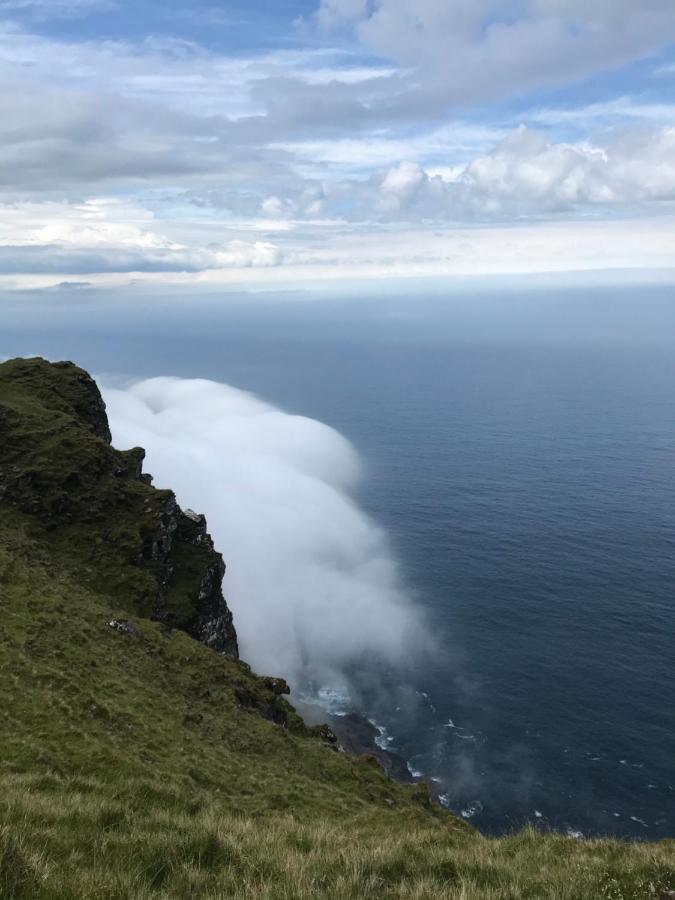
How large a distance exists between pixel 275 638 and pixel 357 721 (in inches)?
1210

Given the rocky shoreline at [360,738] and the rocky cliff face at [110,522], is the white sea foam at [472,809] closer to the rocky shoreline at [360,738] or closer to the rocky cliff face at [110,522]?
the rocky shoreline at [360,738]

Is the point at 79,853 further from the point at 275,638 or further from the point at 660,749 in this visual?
the point at 275,638

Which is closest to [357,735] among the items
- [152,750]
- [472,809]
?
[472,809]

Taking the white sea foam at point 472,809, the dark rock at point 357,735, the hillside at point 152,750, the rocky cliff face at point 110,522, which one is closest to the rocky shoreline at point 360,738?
the dark rock at point 357,735

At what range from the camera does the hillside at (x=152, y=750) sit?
965cm

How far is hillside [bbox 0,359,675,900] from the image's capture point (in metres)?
9.65

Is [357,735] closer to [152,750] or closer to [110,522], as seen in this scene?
[110,522]

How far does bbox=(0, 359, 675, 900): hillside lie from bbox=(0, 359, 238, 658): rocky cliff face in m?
0.20

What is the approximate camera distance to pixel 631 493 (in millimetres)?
152750

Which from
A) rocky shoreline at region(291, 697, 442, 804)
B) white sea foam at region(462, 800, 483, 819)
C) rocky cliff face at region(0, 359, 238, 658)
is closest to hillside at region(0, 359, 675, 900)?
rocky cliff face at region(0, 359, 238, 658)

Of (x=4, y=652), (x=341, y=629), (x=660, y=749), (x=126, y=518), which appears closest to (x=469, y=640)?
(x=341, y=629)

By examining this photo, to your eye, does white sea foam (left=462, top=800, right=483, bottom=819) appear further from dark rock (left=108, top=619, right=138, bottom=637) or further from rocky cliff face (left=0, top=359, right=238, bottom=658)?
dark rock (left=108, top=619, right=138, bottom=637)

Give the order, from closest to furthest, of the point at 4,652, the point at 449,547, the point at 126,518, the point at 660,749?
the point at 4,652 → the point at 126,518 → the point at 660,749 → the point at 449,547

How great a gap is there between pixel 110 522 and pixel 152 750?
33.9 metres
